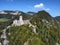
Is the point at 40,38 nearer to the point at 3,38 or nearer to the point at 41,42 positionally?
the point at 41,42

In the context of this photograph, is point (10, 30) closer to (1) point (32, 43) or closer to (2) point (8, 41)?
(2) point (8, 41)

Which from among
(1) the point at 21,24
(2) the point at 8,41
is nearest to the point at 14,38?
(2) the point at 8,41

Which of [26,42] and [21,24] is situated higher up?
[21,24]

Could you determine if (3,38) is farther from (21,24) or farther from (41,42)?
(41,42)

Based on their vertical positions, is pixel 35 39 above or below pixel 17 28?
below

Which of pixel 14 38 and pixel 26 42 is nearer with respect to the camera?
pixel 26 42

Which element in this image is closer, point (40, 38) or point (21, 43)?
point (21, 43)

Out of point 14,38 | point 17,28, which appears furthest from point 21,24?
point 14,38

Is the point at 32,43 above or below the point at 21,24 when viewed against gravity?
below

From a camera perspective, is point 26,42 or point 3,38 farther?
point 3,38
